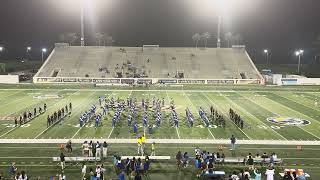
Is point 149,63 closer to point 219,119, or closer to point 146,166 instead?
point 219,119

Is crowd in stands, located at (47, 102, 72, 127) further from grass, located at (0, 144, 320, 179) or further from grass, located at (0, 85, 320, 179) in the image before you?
grass, located at (0, 144, 320, 179)

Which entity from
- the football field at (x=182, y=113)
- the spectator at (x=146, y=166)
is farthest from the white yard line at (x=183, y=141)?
the spectator at (x=146, y=166)

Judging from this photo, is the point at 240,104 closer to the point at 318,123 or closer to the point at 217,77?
the point at 318,123

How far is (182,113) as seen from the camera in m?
35.9

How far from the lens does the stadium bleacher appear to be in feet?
236

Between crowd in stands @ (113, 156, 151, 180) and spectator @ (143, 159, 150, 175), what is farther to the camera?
spectator @ (143, 159, 150, 175)

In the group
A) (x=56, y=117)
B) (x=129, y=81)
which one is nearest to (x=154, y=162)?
(x=56, y=117)

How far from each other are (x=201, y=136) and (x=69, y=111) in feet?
48.2

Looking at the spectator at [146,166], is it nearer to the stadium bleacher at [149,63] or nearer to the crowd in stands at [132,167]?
the crowd in stands at [132,167]

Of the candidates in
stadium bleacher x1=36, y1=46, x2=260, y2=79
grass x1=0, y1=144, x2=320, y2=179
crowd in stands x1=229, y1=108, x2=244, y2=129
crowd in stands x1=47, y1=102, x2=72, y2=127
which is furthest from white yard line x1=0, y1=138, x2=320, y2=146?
stadium bleacher x1=36, y1=46, x2=260, y2=79

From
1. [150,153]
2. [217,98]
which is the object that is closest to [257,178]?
[150,153]

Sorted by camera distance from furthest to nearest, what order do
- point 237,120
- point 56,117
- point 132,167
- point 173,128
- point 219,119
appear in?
point 56,117, point 237,120, point 219,119, point 173,128, point 132,167

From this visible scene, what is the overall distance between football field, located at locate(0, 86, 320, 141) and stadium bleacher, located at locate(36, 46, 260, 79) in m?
14.5

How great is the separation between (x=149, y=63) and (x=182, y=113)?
4205 cm
